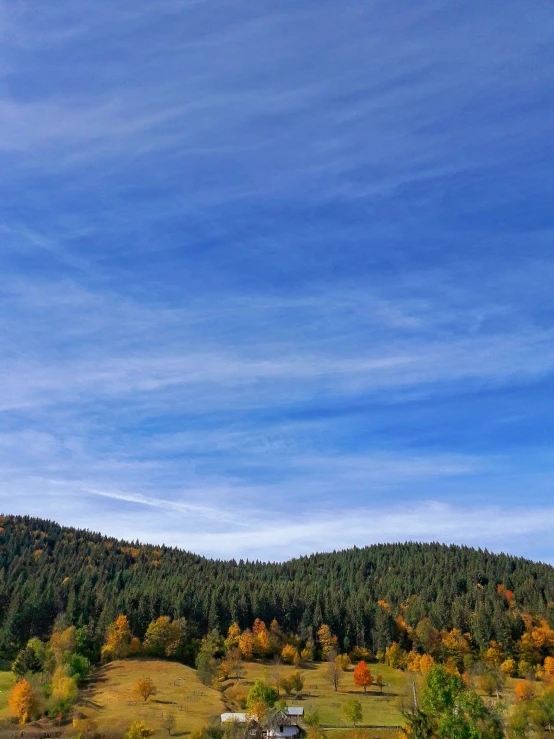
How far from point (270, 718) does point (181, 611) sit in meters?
89.6

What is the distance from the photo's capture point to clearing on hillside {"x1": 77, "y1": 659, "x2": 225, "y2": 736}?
9469cm

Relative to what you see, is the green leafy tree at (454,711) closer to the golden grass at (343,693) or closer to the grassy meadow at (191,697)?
the grassy meadow at (191,697)

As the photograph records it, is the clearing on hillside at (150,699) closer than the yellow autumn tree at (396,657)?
Yes

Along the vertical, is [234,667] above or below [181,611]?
below

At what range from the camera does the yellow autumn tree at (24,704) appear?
320ft

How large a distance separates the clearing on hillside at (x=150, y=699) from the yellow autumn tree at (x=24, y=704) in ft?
26.1

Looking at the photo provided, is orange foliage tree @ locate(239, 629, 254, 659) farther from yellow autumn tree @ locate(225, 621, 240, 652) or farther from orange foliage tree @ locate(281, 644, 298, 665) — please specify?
orange foliage tree @ locate(281, 644, 298, 665)

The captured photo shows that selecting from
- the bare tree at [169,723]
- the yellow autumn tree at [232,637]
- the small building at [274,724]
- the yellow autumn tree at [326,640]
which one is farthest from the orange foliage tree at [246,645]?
the bare tree at [169,723]

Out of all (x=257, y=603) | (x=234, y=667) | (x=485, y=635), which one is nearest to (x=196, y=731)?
(x=234, y=667)

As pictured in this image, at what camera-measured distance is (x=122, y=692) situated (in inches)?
4587

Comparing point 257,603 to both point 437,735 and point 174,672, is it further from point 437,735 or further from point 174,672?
point 437,735

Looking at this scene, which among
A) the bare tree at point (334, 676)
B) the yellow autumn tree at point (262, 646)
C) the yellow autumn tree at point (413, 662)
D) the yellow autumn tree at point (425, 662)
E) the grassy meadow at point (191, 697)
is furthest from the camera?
the yellow autumn tree at point (262, 646)

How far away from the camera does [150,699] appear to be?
11044 centimetres

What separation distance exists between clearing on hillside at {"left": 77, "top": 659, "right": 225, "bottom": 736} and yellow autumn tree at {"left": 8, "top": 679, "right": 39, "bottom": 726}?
7949 millimetres
